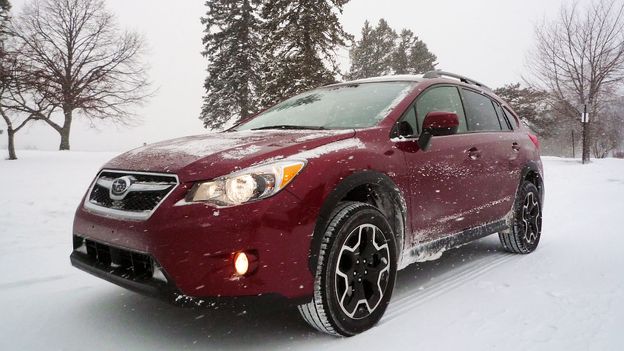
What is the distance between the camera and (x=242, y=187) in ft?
7.60

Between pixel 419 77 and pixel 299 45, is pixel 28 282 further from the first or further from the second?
pixel 299 45

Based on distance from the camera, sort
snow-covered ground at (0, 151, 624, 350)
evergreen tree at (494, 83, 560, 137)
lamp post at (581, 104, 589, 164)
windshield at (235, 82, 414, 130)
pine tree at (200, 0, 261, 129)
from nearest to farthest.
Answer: snow-covered ground at (0, 151, 624, 350)
windshield at (235, 82, 414, 130)
lamp post at (581, 104, 589, 164)
pine tree at (200, 0, 261, 129)
evergreen tree at (494, 83, 560, 137)

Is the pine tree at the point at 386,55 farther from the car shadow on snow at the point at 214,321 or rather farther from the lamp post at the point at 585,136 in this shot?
the car shadow on snow at the point at 214,321

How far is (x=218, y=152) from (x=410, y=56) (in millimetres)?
45639

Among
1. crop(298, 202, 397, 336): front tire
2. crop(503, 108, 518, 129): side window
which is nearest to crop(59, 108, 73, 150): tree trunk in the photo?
crop(503, 108, 518, 129): side window

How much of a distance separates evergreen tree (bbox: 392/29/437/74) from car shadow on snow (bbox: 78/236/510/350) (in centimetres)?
4334

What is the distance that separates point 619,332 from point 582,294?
2.37 ft

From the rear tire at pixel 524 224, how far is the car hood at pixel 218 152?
2.68 metres

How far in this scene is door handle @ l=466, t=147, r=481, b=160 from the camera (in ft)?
12.5

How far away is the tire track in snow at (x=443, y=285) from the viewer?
3118 millimetres

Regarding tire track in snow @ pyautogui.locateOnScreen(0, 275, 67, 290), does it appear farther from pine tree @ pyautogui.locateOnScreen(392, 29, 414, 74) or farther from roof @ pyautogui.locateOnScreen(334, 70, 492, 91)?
pine tree @ pyautogui.locateOnScreen(392, 29, 414, 74)

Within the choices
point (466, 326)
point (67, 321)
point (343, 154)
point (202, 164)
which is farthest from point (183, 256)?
point (466, 326)

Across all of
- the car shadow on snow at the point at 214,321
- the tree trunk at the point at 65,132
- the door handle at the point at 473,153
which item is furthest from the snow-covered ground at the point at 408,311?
the tree trunk at the point at 65,132

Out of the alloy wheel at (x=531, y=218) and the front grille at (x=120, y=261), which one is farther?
the alloy wheel at (x=531, y=218)
